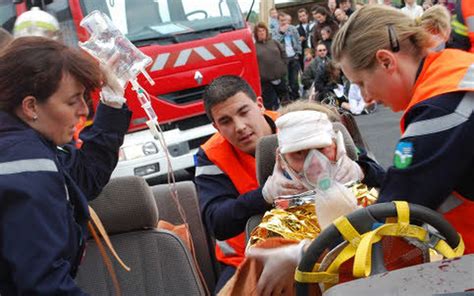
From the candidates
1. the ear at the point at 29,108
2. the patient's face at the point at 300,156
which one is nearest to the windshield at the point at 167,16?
the patient's face at the point at 300,156

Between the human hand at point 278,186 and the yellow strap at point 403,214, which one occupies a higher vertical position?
the yellow strap at point 403,214

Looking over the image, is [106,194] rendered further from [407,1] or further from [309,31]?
[309,31]

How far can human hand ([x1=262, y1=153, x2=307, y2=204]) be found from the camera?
2.50 meters

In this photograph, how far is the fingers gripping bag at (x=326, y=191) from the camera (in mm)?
2041

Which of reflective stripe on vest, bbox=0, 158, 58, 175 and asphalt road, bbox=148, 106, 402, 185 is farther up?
reflective stripe on vest, bbox=0, 158, 58, 175

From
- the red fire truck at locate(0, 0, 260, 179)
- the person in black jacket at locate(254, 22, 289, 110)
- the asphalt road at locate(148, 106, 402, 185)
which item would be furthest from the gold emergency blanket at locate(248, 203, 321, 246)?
the person in black jacket at locate(254, 22, 289, 110)

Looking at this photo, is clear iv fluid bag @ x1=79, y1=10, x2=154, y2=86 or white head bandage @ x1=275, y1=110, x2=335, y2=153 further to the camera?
clear iv fluid bag @ x1=79, y1=10, x2=154, y2=86

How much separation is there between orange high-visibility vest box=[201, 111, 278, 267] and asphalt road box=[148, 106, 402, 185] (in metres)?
3.41

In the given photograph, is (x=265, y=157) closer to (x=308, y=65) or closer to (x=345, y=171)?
(x=345, y=171)

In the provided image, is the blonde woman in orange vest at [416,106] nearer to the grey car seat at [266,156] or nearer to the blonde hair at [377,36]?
the blonde hair at [377,36]

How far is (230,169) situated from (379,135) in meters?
6.02

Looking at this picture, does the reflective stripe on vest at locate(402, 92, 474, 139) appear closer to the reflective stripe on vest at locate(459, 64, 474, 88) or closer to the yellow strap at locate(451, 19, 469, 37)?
the reflective stripe on vest at locate(459, 64, 474, 88)

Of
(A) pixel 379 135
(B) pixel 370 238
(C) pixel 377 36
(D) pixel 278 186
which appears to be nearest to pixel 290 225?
(D) pixel 278 186

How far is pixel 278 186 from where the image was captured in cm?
256
